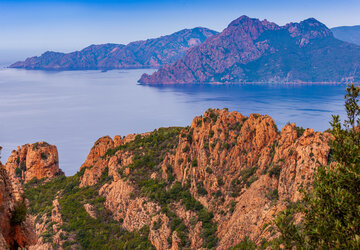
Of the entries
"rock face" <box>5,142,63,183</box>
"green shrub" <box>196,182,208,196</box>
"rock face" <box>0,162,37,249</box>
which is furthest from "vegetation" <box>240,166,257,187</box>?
"rock face" <box>5,142,63,183</box>

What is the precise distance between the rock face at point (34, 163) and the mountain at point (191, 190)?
6189 millimetres

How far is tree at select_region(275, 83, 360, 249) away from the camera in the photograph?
39.4ft

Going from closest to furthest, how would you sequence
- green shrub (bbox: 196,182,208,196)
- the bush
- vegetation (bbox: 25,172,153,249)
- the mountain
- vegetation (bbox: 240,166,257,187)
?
1. the mountain
2. vegetation (bbox: 240,166,257,187)
3. vegetation (bbox: 25,172,153,249)
4. green shrub (bbox: 196,182,208,196)
5. the bush

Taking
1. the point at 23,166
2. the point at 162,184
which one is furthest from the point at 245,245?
the point at 23,166

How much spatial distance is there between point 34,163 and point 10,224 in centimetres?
4412


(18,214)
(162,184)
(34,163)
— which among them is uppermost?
(18,214)

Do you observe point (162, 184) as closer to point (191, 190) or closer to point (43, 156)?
point (191, 190)

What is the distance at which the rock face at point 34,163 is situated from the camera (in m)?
53.2

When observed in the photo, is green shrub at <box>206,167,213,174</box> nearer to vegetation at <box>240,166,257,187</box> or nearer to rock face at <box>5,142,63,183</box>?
vegetation at <box>240,166,257,187</box>

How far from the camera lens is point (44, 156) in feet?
177

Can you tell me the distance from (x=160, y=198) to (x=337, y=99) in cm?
18187

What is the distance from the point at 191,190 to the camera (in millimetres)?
37438

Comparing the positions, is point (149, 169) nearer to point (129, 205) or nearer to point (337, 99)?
point (129, 205)

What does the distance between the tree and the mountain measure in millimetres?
12625
